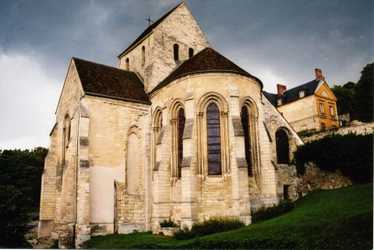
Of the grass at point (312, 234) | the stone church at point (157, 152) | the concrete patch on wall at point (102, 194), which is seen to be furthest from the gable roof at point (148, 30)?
the grass at point (312, 234)

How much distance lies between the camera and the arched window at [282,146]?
23.4m

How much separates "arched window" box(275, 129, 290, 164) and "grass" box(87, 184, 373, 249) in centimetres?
730

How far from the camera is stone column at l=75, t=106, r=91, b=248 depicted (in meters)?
17.2

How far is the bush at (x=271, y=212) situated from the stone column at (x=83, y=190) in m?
8.05

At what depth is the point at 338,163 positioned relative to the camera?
20.7m

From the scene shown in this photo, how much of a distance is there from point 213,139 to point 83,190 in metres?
6.89

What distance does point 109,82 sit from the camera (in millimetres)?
21219

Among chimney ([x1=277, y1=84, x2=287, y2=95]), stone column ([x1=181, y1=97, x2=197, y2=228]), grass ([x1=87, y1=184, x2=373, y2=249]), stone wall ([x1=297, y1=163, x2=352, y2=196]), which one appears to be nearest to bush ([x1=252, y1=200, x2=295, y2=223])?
grass ([x1=87, y1=184, x2=373, y2=249])

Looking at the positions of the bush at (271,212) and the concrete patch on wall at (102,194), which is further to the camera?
the concrete patch on wall at (102,194)

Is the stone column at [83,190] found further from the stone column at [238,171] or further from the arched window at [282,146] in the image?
the arched window at [282,146]

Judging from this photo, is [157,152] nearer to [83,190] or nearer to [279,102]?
[83,190]

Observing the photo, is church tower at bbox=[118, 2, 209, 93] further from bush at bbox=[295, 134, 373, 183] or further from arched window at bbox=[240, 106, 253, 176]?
bush at bbox=[295, 134, 373, 183]

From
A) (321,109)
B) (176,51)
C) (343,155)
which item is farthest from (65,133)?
(321,109)

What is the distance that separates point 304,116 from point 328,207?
22.4m
